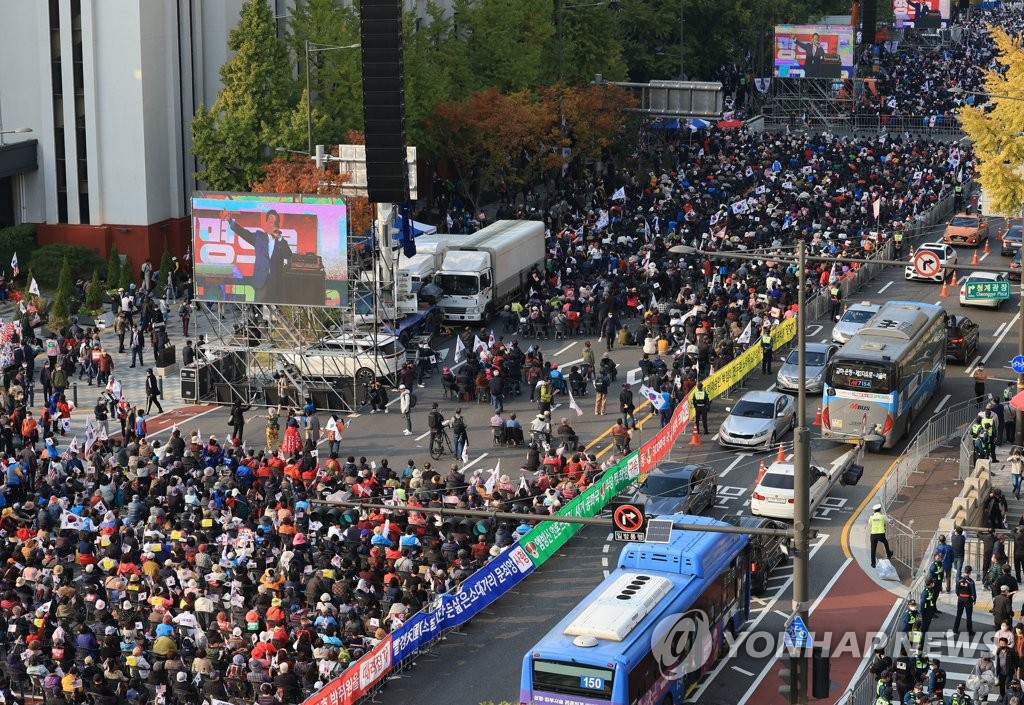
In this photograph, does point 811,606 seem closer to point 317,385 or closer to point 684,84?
point 317,385

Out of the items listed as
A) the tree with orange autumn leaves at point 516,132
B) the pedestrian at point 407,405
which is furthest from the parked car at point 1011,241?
the pedestrian at point 407,405

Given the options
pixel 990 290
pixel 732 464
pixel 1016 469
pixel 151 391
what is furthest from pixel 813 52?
pixel 1016 469

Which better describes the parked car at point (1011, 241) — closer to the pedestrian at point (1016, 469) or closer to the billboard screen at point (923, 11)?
the pedestrian at point (1016, 469)

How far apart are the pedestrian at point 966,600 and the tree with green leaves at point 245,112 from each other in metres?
39.7

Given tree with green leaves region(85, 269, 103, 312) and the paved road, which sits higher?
tree with green leaves region(85, 269, 103, 312)

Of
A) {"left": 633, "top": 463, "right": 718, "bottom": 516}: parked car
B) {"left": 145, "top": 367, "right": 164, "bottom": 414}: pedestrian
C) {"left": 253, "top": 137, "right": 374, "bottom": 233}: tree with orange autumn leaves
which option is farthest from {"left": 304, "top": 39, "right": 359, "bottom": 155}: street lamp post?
{"left": 633, "top": 463, "right": 718, "bottom": 516}: parked car

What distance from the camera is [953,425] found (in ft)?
165

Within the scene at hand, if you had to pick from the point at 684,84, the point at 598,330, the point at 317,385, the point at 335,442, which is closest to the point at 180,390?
the point at 317,385

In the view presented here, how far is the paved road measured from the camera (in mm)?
34156

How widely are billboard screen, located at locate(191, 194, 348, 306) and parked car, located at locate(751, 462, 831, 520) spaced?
1541 centimetres

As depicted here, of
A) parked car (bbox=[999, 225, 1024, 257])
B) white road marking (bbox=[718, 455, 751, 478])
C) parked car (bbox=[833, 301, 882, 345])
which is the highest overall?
parked car (bbox=[999, 225, 1024, 257])

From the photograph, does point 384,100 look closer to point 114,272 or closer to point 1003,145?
point 114,272

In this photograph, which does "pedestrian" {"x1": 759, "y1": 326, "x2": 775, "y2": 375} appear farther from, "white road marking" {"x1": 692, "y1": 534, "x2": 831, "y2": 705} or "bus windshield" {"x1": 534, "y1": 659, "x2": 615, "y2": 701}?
"bus windshield" {"x1": 534, "y1": 659, "x2": 615, "y2": 701}

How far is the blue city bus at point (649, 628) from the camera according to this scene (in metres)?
29.6
